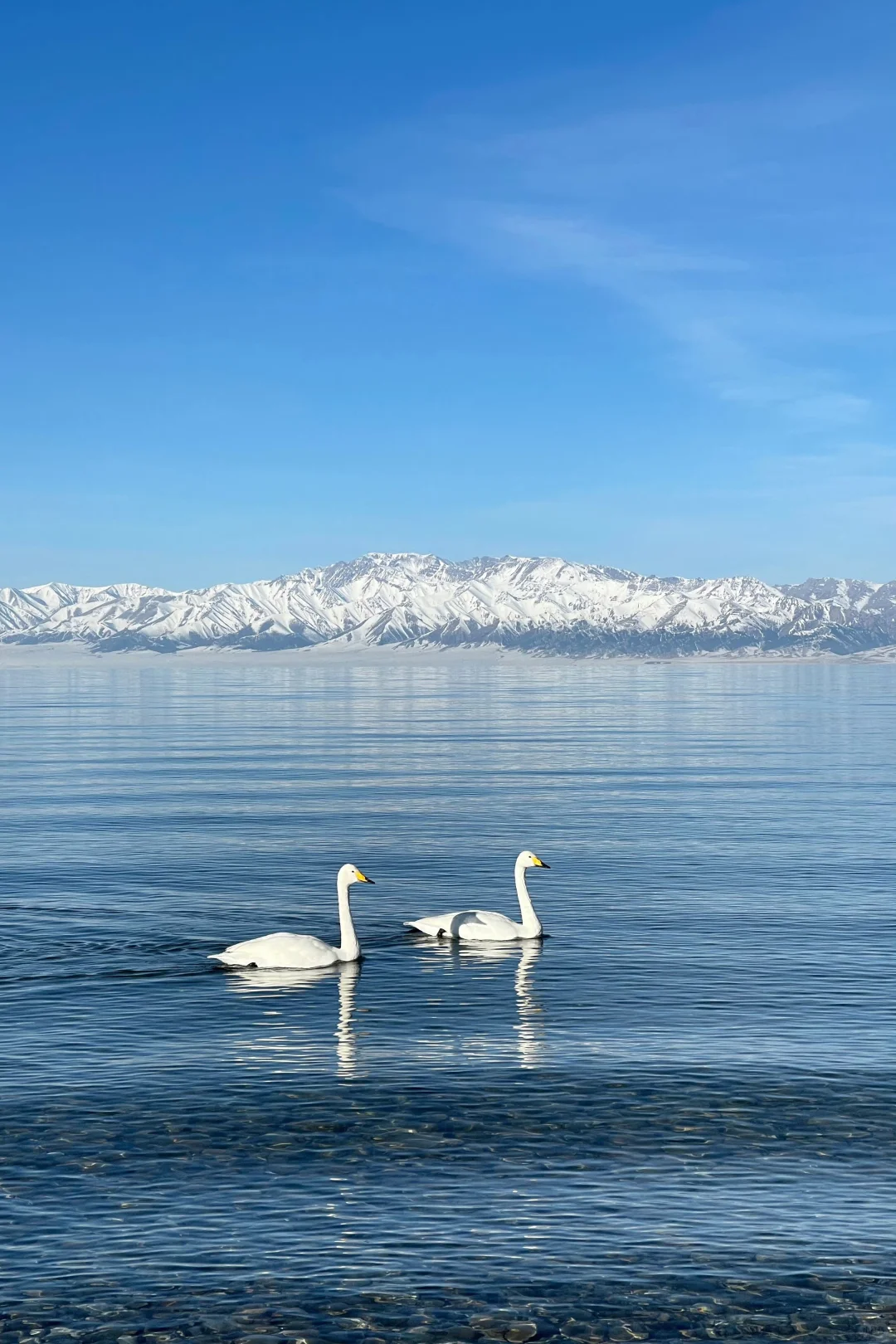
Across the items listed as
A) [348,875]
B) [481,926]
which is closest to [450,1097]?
[348,875]

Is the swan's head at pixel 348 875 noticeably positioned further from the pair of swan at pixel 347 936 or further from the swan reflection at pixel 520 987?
the swan reflection at pixel 520 987

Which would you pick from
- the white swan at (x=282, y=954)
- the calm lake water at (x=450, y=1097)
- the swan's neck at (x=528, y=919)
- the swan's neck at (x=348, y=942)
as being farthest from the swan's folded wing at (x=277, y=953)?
the swan's neck at (x=528, y=919)

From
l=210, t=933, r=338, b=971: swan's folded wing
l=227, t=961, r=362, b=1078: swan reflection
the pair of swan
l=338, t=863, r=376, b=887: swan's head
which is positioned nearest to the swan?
the pair of swan

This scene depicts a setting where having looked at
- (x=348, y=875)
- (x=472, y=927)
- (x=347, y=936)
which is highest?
(x=348, y=875)

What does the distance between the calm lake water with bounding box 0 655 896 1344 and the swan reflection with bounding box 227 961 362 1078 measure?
0.13 meters

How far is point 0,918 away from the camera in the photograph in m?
40.5

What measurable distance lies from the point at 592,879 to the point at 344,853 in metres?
10.4

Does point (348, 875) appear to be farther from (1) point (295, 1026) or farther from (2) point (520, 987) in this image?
(1) point (295, 1026)

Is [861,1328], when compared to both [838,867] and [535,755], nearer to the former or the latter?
[838,867]

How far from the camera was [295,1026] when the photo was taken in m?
29.7

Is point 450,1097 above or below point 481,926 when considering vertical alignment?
below

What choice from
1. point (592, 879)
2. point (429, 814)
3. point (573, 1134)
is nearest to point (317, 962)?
point (573, 1134)

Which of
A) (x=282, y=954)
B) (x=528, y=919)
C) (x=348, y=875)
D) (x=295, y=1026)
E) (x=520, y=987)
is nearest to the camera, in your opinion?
(x=295, y=1026)

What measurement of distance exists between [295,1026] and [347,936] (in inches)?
244
